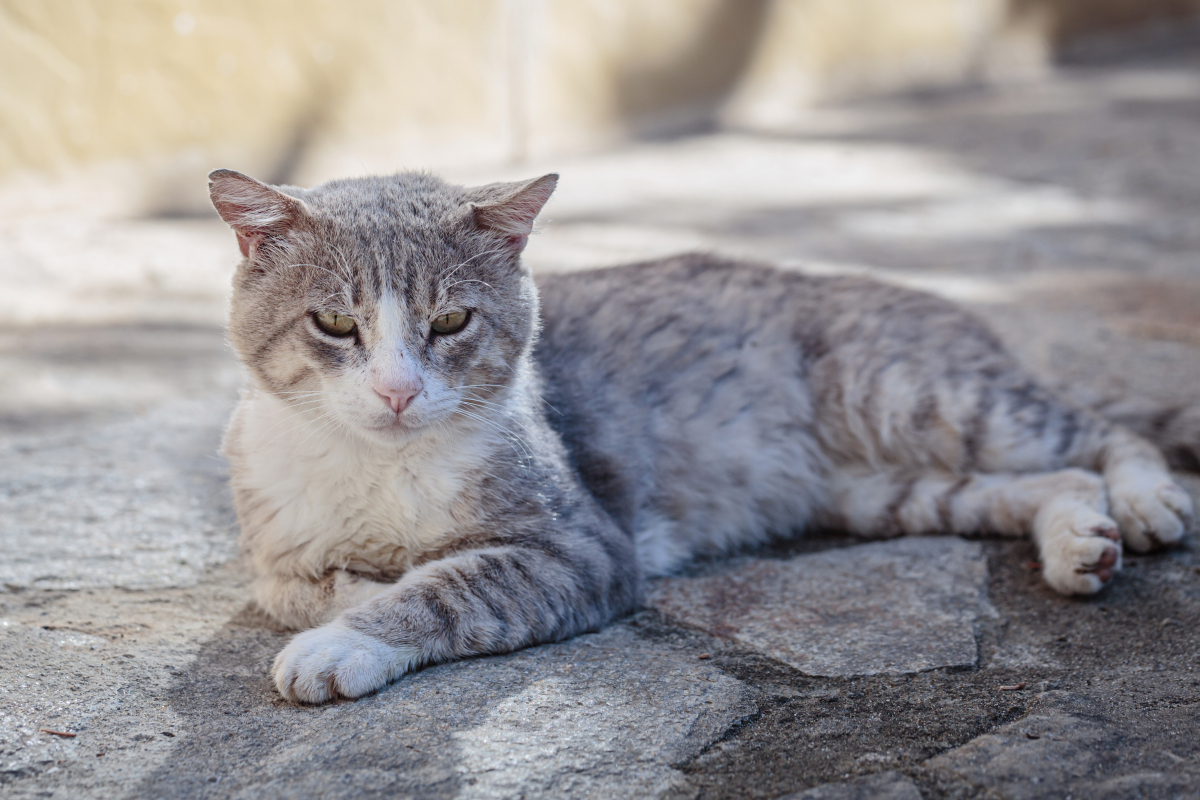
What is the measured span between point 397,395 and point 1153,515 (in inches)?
76.9

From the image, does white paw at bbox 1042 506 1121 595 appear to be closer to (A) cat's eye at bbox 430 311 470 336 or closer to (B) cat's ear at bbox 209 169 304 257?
(A) cat's eye at bbox 430 311 470 336

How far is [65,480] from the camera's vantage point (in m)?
3.06

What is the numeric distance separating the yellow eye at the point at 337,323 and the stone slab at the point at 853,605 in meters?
1.02

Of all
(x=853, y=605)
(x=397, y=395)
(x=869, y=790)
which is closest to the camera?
(x=869, y=790)

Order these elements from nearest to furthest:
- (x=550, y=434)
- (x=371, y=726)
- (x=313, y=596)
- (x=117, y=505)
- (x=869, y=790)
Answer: (x=869, y=790), (x=371, y=726), (x=313, y=596), (x=550, y=434), (x=117, y=505)

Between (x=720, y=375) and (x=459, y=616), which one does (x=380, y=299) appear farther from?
(x=720, y=375)

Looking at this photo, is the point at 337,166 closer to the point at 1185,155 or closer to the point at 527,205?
the point at 527,205

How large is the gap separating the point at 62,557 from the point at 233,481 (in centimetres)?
49

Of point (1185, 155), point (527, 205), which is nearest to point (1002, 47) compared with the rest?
point (1185, 155)

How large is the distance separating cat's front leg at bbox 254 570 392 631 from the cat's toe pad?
6.29 feet

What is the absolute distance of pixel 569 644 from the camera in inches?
92.2

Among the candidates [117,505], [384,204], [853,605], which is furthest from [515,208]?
[117,505]

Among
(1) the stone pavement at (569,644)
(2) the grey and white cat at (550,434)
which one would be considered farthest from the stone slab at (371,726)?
(2) the grey and white cat at (550,434)

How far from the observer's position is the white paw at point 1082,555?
249cm
